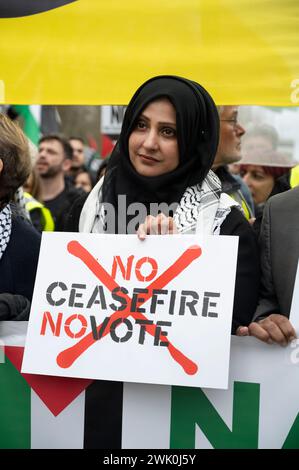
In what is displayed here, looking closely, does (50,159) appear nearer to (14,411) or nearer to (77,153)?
(77,153)

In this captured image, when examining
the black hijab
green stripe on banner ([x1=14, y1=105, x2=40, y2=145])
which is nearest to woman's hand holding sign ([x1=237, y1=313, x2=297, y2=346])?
the black hijab

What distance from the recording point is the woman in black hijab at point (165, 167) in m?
2.80

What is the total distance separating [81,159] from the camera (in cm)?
969

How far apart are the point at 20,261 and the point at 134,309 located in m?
0.65

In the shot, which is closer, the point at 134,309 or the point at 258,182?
the point at 134,309

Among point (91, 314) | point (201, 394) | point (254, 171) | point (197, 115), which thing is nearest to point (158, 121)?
point (197, 115)

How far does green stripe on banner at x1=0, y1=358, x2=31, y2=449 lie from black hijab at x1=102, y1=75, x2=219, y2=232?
0.76 metres

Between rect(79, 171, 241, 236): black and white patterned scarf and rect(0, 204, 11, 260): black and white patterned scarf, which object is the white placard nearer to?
rect(79, 171, 241, 236): black and white patterned scarf

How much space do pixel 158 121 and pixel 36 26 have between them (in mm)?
1035

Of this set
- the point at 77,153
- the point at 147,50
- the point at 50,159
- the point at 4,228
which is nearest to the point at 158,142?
the point at 4,228

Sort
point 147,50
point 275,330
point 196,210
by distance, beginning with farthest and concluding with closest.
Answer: point 147,50, point 196,210, point 275,330

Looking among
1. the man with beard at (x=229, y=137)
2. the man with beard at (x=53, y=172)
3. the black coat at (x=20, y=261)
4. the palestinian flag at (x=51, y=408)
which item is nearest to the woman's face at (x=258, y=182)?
the man with beard at (x=229, y=137)

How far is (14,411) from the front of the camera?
2680 millimetres
